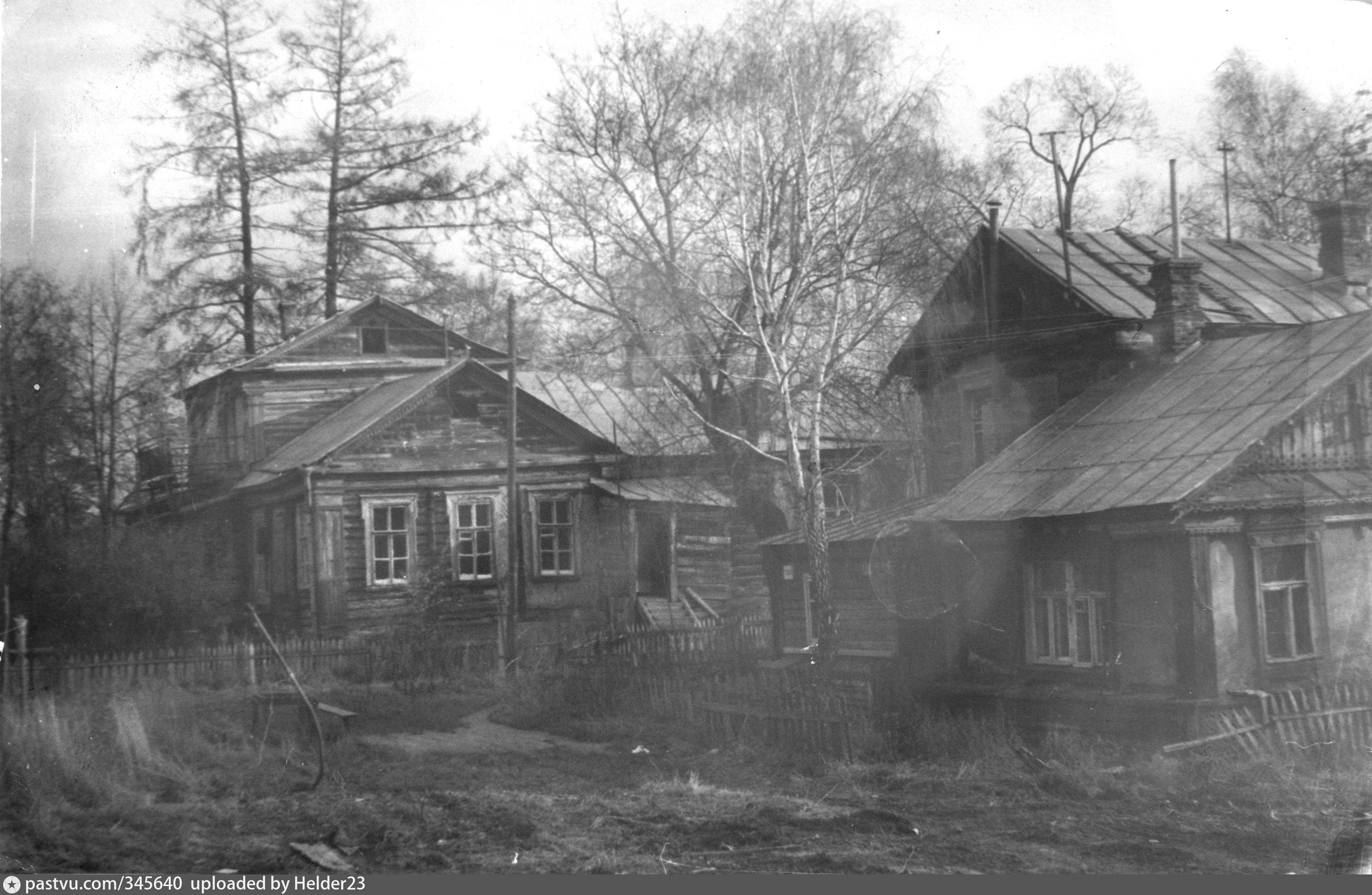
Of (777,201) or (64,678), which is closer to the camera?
(64,678)

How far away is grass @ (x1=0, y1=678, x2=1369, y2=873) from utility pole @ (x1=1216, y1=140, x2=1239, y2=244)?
3.78 meters

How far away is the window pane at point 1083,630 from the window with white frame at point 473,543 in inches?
155

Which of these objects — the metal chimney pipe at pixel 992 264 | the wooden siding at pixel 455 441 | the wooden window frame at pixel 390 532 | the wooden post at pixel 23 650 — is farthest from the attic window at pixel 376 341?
the metal chimney pipe at pixel 992 264

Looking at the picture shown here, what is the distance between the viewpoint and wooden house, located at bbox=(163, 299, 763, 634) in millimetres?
7641

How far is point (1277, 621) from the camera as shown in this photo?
7.94 m

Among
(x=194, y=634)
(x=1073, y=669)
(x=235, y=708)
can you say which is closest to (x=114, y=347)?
(x=194, y=634)

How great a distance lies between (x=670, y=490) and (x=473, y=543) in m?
1.75

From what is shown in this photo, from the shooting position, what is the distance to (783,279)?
1002cm

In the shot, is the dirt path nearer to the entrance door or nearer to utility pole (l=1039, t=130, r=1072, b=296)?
the entrance door

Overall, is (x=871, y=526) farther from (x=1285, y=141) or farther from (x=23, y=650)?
(x=23, y=650)

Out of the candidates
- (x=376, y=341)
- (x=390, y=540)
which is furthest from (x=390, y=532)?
(x=376, y=341)

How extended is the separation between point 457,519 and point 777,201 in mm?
3691

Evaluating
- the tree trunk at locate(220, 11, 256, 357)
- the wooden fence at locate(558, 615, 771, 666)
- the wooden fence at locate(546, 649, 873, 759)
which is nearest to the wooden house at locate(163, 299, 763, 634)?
the wooden fence at locate(558, 615, 771, 666)

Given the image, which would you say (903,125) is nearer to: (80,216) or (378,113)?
(378,113)
